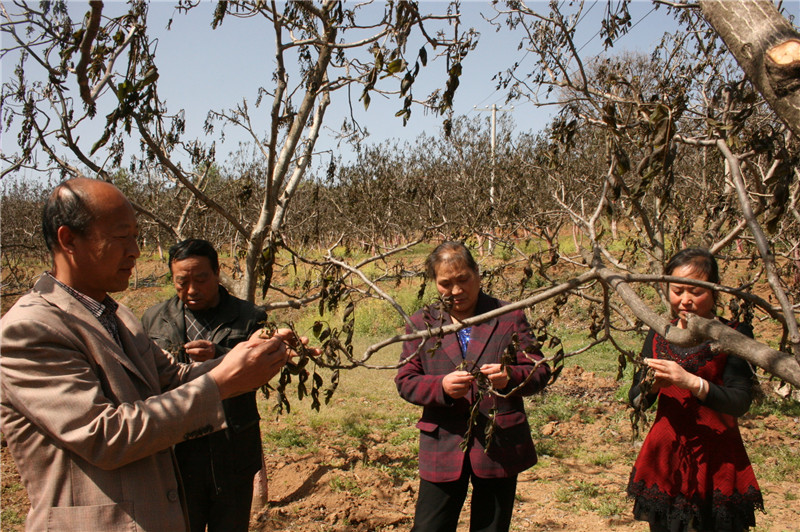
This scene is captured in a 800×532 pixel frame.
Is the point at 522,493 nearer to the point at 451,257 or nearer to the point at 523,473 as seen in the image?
the point at 523,473

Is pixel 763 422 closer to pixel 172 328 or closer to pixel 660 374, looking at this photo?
pixel 660 374

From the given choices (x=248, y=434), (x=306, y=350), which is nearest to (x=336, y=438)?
(x=248, y=434)

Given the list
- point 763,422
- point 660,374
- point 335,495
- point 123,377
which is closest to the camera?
point 123,377

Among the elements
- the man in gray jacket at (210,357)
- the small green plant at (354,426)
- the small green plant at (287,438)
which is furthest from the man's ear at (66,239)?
the small green plant at (354,426)

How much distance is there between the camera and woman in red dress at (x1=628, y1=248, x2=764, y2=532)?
91.5 inches

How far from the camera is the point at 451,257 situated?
9.01ft

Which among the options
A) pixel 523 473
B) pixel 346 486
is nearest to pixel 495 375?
pixel 346 486

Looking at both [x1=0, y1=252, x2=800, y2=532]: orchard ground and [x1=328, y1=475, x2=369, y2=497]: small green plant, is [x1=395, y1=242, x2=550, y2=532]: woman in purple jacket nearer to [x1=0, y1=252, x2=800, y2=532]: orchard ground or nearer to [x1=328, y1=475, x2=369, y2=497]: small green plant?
[x1=0, y1=252, x2=800, y2=532]: orchard ground

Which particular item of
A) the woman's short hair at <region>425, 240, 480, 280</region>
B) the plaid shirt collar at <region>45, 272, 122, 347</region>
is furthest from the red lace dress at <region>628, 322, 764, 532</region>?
the plaid shirt collar at <region>45, 272, 122, 347</region>

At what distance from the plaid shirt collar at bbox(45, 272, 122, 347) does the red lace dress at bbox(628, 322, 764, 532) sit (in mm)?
1981

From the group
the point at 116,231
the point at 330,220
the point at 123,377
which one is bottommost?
the point at 123,377

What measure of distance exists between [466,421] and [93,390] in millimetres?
1603

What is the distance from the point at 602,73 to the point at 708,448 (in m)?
3.25

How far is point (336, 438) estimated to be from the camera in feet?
20.2
